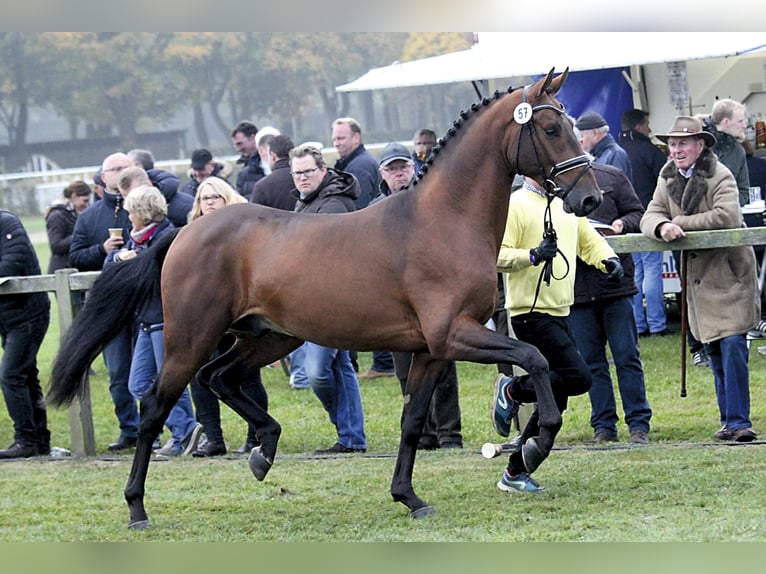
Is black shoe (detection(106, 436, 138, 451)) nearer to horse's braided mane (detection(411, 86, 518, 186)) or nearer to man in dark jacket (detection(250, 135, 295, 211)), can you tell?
man in dark jacket (detection(250, 135, 295, 211))

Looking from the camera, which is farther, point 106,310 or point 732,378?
point 732,378

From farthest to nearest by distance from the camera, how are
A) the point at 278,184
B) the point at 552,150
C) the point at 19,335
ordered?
the point at 278,184
the point at 19,335
the point at 552,150

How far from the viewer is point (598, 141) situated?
10039mm

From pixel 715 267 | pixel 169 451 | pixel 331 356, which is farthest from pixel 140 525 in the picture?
pixel 715 267

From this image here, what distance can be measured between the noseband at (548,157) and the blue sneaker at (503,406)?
118 cm

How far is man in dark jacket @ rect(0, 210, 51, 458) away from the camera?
8.83 metres

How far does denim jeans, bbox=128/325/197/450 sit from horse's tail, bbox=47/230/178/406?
1313 mm

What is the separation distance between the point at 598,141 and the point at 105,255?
4135 millimetres

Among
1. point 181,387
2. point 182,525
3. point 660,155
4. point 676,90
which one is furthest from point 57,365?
point 676,90

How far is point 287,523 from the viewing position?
614cm

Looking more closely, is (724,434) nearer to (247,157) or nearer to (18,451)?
(18,451)

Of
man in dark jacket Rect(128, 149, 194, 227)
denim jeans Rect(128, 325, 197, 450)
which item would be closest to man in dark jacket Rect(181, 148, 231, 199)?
man in dark jacket Rect(128, 149, 194, 227)

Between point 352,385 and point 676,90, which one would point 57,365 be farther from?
point 676,90

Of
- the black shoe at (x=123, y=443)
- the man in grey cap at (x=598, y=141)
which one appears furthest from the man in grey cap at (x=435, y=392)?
the black shoe at (x=123, y=443)
